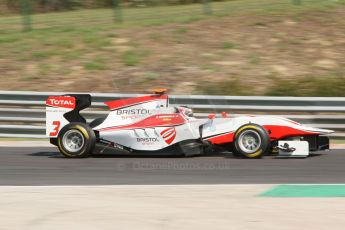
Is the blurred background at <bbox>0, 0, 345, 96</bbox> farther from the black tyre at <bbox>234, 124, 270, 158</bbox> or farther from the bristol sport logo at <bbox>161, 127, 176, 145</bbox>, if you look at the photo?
the bristol sport logo at <bbox>161, 127, 176, 145</bbox>

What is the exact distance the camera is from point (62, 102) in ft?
37.6

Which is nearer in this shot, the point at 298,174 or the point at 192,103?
the point at 298,174

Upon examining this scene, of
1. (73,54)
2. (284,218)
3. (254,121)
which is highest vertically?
(73,54)

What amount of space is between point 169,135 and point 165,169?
983 millimetres

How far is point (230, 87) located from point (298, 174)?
621 cm

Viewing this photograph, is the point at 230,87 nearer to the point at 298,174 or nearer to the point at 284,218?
the point at 298,174

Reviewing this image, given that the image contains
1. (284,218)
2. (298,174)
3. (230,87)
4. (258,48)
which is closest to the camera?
(284,218)

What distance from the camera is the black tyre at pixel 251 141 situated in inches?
422

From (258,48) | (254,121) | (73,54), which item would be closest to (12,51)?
→ (73,54)

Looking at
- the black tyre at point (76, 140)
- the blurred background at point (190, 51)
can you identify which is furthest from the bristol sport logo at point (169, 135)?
the blurred background at point (190, 51)

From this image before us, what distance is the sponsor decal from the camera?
1145cm

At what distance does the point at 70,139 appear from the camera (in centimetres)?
1140

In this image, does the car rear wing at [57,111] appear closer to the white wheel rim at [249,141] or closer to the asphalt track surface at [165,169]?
the asphalt track surface at [165,169]

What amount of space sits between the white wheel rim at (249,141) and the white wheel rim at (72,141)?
227cm
